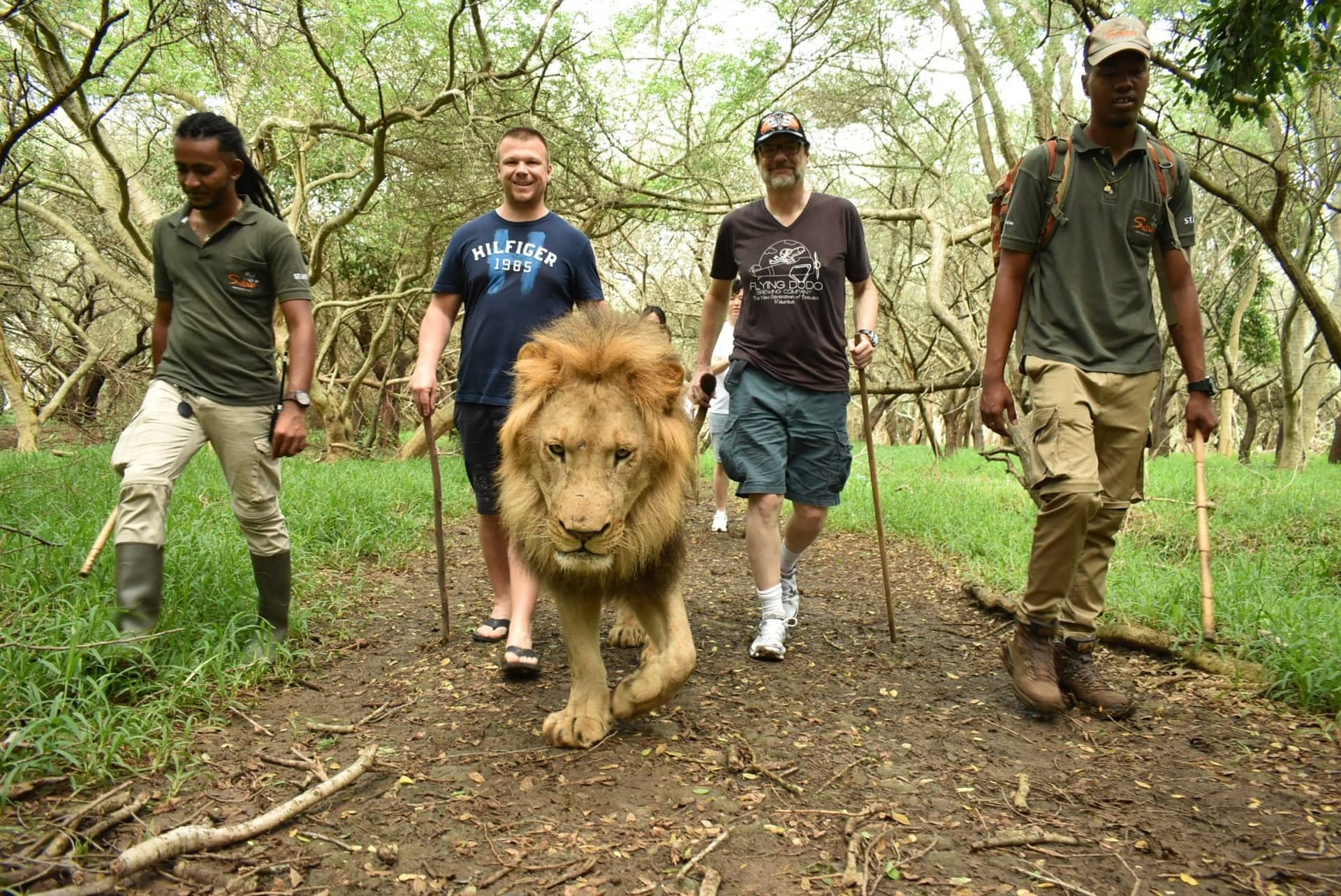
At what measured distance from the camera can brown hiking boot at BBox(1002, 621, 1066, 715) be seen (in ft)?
10.8

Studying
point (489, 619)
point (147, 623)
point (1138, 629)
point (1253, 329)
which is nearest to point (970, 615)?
point (1138, 629)

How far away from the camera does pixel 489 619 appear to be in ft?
14.7

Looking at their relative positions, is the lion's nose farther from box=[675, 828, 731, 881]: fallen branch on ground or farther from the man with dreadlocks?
the man with dreadlocks

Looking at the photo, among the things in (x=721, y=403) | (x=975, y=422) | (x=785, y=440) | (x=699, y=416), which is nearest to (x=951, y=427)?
(x=975, y=422)

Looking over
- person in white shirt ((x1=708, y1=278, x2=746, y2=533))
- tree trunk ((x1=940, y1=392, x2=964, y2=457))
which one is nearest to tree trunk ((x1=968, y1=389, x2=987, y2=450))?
tree trunk ((x1=940, y1=392, x2=964, y2=457))

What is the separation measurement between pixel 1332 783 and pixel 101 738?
3930 mm

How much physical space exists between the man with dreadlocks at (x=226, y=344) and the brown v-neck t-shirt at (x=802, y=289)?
6.76 ft

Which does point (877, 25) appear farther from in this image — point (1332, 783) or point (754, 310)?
point (1332, 783)

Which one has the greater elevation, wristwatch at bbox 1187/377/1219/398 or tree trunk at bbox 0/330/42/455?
wristwatch at bbox 1187/377/1219/398

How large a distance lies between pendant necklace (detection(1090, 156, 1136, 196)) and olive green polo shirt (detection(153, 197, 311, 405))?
10.6ft

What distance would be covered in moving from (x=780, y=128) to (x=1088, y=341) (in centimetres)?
172

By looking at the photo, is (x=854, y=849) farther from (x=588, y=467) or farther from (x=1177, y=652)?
(x=1177, y=652)

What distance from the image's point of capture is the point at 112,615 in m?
3.27

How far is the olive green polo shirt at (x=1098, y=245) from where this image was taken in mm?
3395
